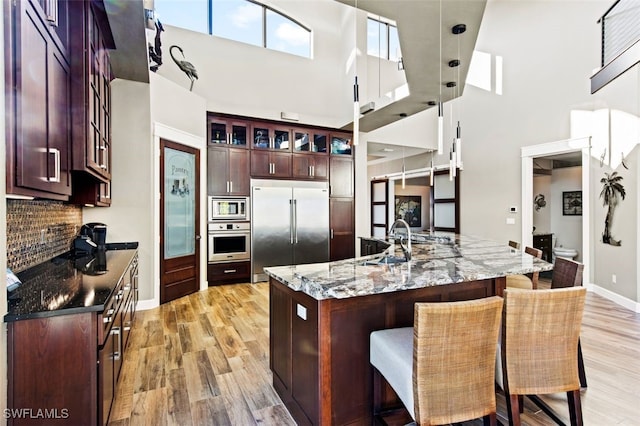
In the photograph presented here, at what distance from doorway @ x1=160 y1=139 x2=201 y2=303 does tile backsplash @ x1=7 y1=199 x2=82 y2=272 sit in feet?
3.96

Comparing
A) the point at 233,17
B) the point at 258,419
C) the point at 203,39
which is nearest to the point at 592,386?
the point at 258,419

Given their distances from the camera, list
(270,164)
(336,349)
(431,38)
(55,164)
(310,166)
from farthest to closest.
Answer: (310,166)
(270,164)
(431,38)
(55,164)
(336,349)

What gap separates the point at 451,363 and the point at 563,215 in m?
7.45

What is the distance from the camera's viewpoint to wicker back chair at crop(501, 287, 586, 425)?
159cm

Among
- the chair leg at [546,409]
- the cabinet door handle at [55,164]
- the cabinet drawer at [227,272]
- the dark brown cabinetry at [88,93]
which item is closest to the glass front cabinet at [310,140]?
the cabinet drawer at [227,272]

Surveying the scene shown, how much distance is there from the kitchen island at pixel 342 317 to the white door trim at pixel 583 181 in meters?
4.05

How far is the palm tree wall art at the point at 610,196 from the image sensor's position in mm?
4606

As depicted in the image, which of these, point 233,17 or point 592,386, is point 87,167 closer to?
point 592,386

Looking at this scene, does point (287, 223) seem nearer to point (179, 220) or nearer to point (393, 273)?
point (179, 220)

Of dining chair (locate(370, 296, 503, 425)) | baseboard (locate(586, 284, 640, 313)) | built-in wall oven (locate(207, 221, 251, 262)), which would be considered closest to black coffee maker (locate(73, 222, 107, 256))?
built-in wall oven (locate(207, 221, 251, 262))

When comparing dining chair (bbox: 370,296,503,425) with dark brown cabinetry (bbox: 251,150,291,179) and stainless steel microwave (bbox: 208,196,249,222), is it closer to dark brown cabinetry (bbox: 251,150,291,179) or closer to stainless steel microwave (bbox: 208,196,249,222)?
stainless steel microwave (bbox: 208,196,249,222)

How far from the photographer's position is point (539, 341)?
162 centimetres

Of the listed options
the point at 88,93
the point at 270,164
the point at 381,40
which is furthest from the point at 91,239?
the point at 381,40

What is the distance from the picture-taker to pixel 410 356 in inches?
60.4
